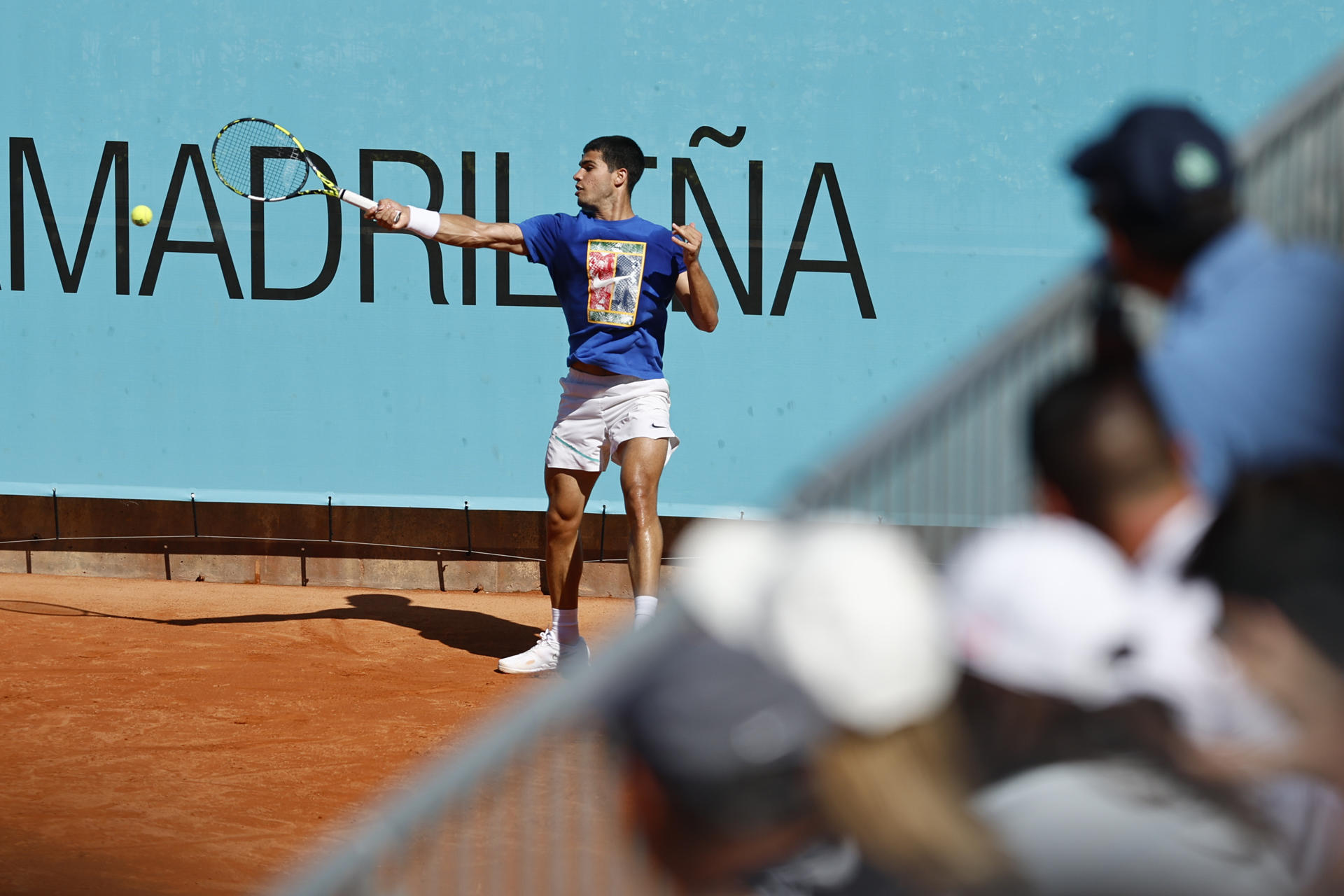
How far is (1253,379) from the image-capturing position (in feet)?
4.47

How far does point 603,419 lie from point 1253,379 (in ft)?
11.5

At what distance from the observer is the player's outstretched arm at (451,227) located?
446 cm

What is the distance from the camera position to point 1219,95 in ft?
20.7

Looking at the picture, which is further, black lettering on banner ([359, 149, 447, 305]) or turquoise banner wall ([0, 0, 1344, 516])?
black lettering on banner ([359, 149, 447, 305])

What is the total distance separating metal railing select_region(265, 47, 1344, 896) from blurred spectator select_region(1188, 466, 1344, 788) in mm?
237

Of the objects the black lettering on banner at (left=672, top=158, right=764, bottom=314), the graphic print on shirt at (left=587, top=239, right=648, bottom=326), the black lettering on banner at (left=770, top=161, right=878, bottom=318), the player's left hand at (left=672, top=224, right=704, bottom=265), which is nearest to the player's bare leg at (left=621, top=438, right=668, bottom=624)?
the graphic print on shirt at (left=587, top=239, right=648, bottom=326)

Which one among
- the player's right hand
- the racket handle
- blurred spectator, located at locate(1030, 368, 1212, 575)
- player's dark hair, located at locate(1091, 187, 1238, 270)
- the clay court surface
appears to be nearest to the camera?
blurred spectator, located at locate(1030, 368, 1212, 575)

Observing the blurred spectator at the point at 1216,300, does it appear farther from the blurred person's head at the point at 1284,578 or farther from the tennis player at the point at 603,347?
the tennis player at the point at 603,347

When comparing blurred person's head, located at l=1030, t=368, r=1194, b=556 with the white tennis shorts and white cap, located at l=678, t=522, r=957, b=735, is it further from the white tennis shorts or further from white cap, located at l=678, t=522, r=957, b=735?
the white tennis shorts

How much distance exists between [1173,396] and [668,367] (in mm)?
5155

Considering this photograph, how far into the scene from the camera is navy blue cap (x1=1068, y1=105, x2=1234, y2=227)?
4.67 ft

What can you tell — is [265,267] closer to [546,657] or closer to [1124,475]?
[546,657]

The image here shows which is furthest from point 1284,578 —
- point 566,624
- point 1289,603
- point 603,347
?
point 566,624

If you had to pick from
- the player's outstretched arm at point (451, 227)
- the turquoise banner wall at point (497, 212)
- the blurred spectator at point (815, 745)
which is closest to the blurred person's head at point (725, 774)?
the blurred spectator at point (815, 745)
